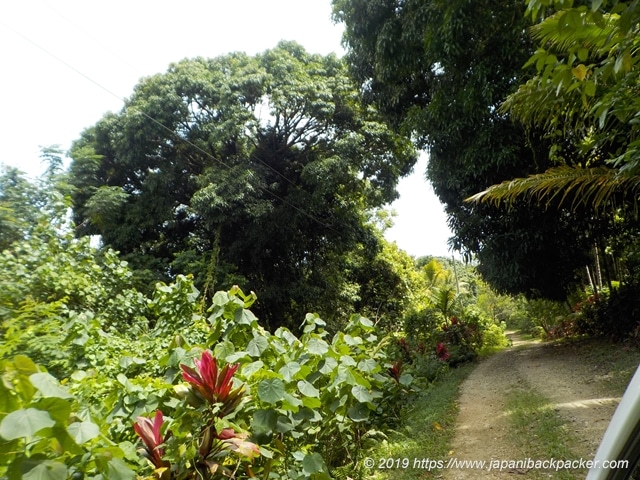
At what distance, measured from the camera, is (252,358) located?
2.77 meters

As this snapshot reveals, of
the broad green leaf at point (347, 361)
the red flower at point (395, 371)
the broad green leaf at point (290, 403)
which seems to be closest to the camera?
the broad green leaf at point (290, 403)

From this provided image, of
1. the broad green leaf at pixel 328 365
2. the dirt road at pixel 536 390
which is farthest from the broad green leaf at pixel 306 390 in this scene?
the dirt road at pixel 536 390

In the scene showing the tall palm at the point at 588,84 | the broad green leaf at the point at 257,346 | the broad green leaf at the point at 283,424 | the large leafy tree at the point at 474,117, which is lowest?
the broad green leaf at the point at 283,424

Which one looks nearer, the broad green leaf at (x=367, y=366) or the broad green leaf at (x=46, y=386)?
the broad green leaf at (x=46, y=386)

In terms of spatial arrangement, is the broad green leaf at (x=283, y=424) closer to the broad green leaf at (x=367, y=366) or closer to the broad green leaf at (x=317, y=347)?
the broad green leaf at (x=317, y=347)

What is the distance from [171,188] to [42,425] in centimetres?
1172

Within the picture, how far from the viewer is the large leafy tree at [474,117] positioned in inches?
245

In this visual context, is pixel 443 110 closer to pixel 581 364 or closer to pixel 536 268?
pixel 536 268

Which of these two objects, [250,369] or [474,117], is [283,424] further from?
[474,117]

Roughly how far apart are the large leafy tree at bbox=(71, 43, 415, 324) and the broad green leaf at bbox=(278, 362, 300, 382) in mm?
8398

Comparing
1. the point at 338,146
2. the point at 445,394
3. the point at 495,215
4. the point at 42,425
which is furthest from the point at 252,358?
the point at 338,146

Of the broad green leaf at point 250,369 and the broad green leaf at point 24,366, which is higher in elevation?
the broad green leaf at point 24,366

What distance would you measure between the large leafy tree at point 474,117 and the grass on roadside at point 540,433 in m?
3.10

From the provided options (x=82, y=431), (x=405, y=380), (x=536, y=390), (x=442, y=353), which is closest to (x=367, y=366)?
(x=405, y=380)
